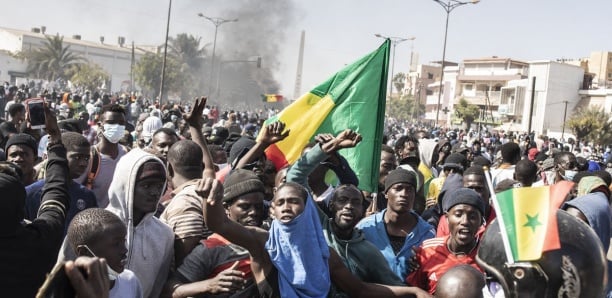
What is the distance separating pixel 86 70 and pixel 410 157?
68.3 meters

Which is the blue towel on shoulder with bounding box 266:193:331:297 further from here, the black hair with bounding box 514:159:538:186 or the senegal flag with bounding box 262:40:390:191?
the black hair with bounding box 514:159:538:186

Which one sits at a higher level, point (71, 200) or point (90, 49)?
point (90, 49)

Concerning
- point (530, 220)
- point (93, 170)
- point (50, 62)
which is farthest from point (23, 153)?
point (50, 62)

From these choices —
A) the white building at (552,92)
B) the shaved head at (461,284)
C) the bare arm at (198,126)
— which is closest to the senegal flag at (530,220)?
the shaved head at (461,284)

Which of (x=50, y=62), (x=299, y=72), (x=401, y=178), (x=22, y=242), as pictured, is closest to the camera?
(x=22, y=242)

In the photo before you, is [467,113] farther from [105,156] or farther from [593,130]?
[105,156]

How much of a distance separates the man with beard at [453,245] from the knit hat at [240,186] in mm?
1134

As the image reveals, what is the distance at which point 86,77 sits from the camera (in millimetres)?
70312

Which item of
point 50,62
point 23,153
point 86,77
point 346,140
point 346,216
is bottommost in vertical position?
point 346,216

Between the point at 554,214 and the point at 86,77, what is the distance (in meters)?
72.2

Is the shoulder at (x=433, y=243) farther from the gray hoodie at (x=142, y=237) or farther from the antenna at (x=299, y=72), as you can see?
the antenna at (x=299, y=72)

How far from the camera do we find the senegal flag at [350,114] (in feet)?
17.7

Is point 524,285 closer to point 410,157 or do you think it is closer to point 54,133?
point 54,133

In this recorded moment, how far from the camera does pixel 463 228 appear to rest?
172 inches
